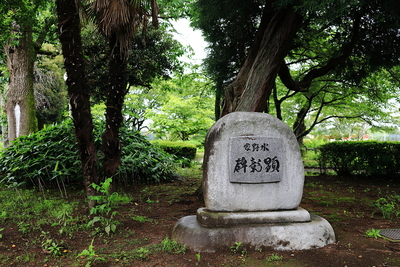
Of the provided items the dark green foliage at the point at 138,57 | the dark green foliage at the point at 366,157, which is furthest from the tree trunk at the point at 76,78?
the dark green foliage at the point at 366,157

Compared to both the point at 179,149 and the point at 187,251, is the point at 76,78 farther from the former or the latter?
the point at 179,149

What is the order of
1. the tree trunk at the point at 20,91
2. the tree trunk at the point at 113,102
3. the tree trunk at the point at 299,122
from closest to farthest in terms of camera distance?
1. the tree trunk at the point at 113,102
2. the tree trunk at the point at 299,122
3. the tree trunk at the point at 20,91

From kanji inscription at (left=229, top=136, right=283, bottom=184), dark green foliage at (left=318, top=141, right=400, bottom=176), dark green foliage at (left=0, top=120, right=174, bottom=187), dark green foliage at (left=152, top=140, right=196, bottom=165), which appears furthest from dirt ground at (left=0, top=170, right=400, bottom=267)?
dark green foliage at (left=152, top=140, right=196, bottom=165)

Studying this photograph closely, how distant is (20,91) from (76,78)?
6890 mm

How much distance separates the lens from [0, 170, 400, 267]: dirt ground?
11.0ft

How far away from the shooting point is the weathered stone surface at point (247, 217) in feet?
12.4

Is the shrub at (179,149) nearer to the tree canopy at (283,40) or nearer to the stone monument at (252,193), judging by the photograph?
the tree canopy at (283,40)

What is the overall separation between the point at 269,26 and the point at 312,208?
3670 millimetres

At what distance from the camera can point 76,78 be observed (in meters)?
4.63

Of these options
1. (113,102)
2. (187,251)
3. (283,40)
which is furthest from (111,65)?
(187,251)

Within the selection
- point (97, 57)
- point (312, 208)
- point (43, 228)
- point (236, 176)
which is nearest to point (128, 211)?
point (43, 228)

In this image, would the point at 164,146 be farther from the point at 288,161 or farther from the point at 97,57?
the point at 288,161

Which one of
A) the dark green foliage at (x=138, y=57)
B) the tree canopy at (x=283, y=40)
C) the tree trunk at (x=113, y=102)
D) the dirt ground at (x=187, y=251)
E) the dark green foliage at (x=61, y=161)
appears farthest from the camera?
the dark green foliage at (x=138, y=57)

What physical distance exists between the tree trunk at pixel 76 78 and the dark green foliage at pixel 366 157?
7.85m
